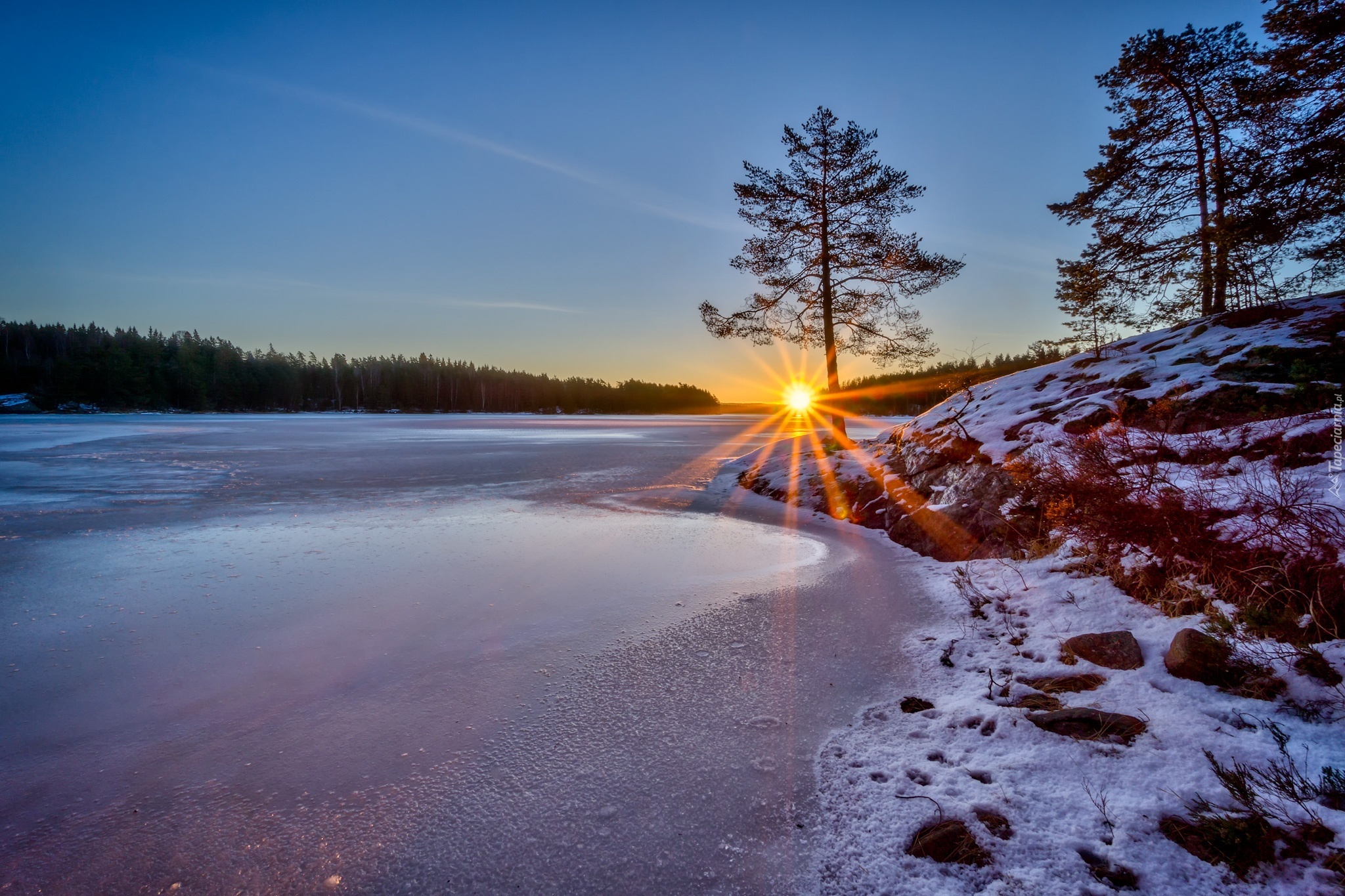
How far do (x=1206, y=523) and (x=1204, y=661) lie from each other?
143 cm

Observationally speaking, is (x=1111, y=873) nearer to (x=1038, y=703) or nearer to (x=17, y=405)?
(x=1038, y=703)

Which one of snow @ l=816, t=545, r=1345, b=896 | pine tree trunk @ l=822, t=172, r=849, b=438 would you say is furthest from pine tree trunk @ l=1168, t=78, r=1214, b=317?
snow @ l=816, t=545, r=1345, b=896

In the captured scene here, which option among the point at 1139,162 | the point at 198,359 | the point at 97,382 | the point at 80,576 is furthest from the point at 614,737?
the point at 198,359

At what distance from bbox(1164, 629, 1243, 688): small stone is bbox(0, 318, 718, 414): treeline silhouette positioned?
98450 millimetres

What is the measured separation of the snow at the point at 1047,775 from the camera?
169 cm

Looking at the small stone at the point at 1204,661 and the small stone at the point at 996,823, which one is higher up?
the small stone at the point at 1204,661

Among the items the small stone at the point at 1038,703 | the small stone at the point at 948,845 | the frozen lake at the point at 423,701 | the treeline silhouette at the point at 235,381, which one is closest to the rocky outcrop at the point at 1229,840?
the small stone at the point at 948,845

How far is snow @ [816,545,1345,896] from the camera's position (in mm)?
1690

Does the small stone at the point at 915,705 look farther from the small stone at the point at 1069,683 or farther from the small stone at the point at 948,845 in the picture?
the small stone at the point at 948,845

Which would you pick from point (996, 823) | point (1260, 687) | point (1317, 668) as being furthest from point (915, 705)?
point (1317, 668)

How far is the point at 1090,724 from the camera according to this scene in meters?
2.41

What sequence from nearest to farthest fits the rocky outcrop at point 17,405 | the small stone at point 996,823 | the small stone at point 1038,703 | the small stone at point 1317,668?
the small stone at point 996,823, the small stone at point 1317,668, the small stone at point 1038,703, the rocky outcrop at point 17,405

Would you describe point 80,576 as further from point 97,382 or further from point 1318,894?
point 97,382

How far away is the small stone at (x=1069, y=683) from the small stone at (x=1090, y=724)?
245mm
